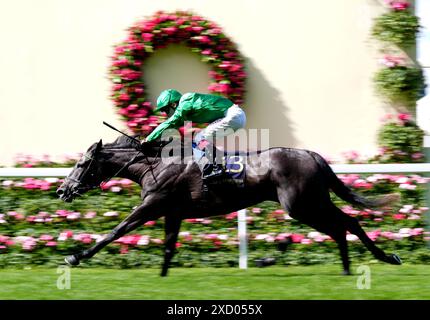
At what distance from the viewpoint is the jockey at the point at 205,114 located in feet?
21.8

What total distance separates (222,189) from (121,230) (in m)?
0.93

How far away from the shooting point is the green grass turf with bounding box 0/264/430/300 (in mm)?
5754

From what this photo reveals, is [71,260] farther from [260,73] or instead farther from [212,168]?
[260,73]

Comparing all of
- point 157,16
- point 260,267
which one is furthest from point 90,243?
point 157,16

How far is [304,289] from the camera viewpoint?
236 inches

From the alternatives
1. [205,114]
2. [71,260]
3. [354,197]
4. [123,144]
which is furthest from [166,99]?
[354,197]

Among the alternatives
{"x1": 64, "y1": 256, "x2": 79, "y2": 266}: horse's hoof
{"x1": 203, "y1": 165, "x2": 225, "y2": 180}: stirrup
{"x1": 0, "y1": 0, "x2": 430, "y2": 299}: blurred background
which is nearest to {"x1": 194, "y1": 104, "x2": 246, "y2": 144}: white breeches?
{"x1": 203, "y1": 165, "x2": 225, "y2": 180}: stirrup

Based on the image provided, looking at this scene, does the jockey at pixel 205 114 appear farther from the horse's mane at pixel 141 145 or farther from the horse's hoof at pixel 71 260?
the horse's hoof at pixel 71 260

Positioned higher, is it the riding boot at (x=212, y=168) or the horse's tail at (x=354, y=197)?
the riding boot at (x=212, y=168)

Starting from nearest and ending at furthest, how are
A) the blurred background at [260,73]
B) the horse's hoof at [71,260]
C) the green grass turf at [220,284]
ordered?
the green grass turf at [220,284] < the horse's hoof at [71,260] < the blurred background at [260,73]

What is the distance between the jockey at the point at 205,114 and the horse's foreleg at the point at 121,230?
1.93ft

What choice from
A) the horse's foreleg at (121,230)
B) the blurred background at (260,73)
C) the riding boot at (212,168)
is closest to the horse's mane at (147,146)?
the riding boot at (212,168)

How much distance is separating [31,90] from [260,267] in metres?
3.73

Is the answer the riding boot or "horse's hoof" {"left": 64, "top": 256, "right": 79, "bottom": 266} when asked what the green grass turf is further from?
the riding boot
